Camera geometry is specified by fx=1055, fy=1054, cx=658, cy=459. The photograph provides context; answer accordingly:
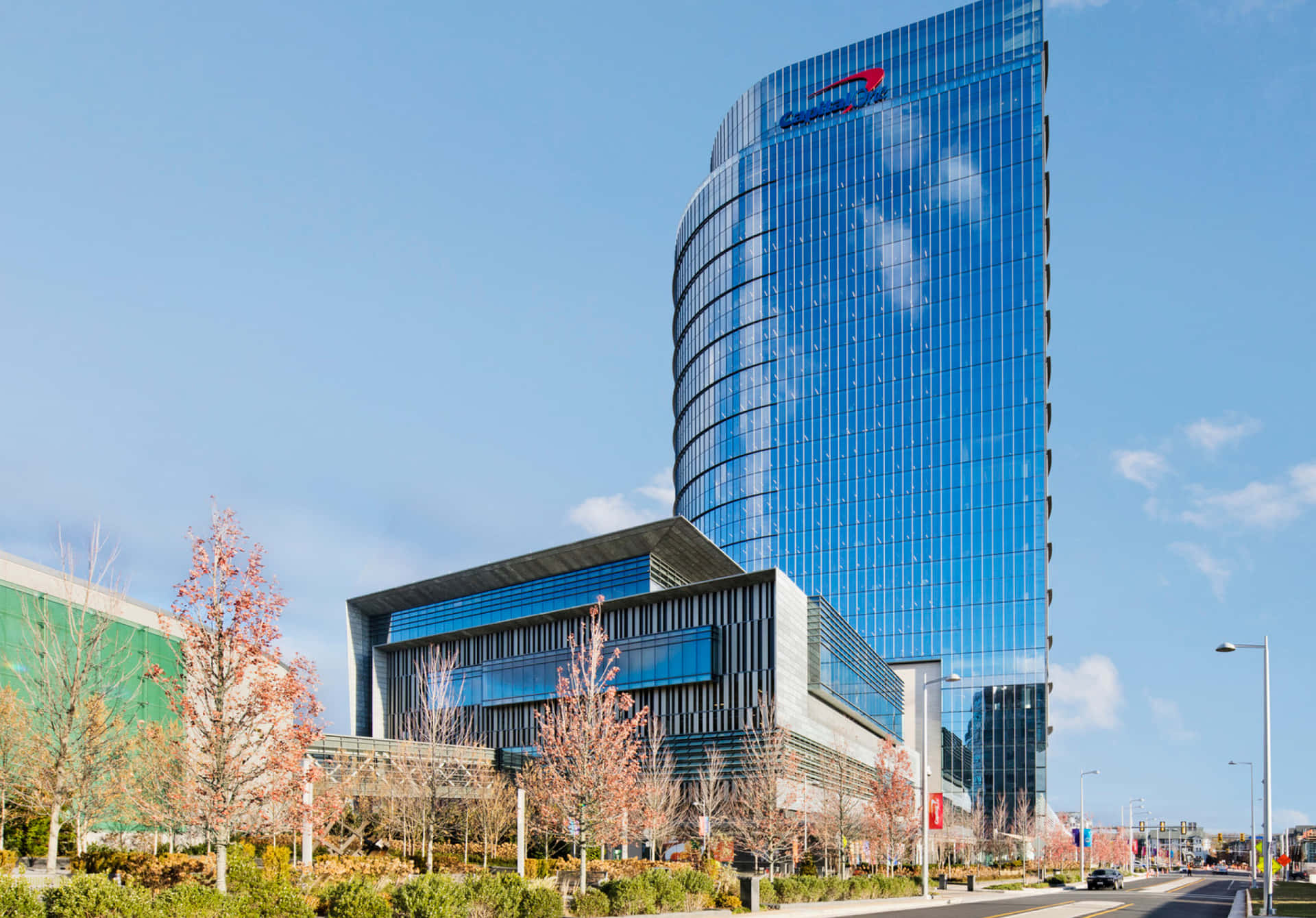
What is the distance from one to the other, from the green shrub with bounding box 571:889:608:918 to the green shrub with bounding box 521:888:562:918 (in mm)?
525

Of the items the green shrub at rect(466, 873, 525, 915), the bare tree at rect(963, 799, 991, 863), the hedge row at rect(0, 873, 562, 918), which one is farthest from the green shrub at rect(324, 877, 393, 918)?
the bare tree at rect(963, 799, 991, 863)

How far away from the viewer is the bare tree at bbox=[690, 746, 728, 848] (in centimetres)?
6022

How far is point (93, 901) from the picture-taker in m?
17.8

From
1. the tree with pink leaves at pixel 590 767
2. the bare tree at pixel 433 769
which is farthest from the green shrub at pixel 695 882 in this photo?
the bare tree at pixel 433 769

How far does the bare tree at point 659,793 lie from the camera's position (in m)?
52.2

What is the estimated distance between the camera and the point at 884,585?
12456 centimetres

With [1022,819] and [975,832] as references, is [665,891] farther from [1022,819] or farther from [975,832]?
[1022,819]

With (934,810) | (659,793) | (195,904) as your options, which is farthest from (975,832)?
(195,904)

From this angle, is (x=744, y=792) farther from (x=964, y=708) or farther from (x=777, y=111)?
(x=777, y=111)

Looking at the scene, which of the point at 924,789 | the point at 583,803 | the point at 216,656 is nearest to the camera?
the point at 216,656

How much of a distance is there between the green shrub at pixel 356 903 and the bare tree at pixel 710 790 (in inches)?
1473

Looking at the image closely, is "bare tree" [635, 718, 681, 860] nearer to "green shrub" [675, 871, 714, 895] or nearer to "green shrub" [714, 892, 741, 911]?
"green shrub" [714, 892, 741, 911]

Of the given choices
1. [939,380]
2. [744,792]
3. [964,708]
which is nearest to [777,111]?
[939,380]

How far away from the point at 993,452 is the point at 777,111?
55.9 metres
